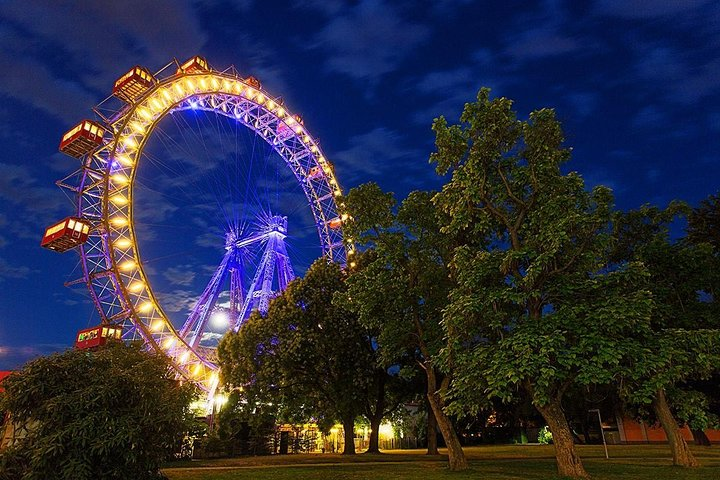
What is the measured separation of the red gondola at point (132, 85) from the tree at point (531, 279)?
30400mm

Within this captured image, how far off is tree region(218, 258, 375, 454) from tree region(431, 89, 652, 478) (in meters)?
12.4

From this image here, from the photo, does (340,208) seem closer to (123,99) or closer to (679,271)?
(679,271)

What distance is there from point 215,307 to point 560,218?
41575mm

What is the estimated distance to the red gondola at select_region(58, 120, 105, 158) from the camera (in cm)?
3616

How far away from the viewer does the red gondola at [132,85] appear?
1501 inches

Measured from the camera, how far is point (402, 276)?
2105 centimetres

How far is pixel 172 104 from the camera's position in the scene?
1574 inches

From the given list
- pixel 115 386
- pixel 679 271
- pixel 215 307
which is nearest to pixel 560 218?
pixel 679 271

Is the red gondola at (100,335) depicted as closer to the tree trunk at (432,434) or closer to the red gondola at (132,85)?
the red gondola at (132,85)

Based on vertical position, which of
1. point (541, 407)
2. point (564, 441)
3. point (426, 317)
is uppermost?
point (426, 317)

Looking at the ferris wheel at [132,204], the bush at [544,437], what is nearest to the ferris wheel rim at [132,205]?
the ferris wheel at [132,204]

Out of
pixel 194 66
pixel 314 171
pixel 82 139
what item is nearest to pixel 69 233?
pixel 82 139

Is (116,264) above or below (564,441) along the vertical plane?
above

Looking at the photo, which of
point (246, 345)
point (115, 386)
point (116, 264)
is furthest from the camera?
point (116, 264)
